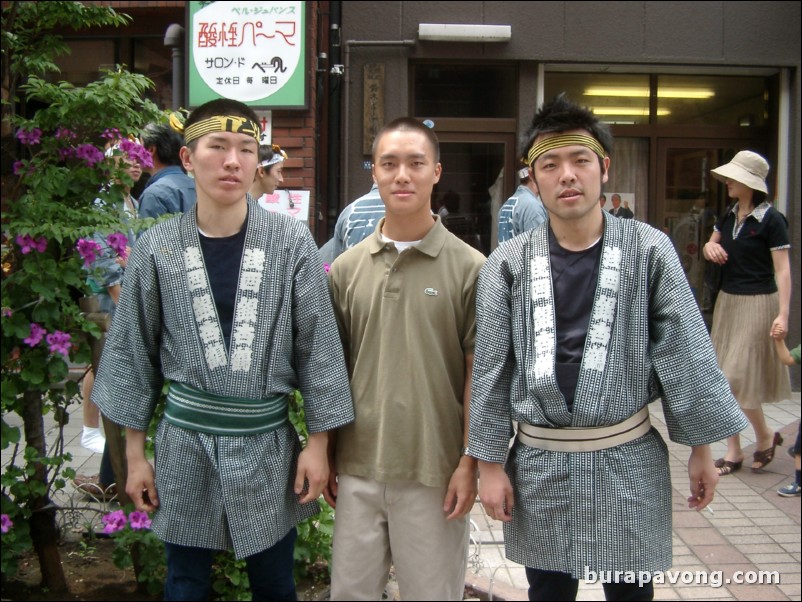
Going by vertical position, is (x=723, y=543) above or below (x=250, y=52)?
below

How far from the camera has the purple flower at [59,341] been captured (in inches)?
113

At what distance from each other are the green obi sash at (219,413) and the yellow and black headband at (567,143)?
116 centimetres

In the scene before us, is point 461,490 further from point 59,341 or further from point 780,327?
point 780,327

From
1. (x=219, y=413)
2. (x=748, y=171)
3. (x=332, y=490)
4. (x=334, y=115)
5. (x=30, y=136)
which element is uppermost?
(x=334, y=115)

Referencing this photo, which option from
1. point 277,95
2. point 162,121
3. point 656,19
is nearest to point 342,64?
point 277,95

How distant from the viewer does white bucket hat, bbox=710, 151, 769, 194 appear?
5.04 meters

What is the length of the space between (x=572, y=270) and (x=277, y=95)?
506 cm

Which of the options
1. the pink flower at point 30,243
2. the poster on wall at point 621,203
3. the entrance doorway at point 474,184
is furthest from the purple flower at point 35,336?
the poster on wall at point 621,203

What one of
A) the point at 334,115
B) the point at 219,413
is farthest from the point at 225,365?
the point at 334,115

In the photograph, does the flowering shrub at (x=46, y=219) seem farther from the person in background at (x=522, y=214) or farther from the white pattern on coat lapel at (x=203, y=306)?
the person in background at (x=522, y=214)

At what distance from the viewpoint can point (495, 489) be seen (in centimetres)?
249

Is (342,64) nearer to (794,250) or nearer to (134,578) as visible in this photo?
(794,250)

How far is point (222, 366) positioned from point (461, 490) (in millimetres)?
831

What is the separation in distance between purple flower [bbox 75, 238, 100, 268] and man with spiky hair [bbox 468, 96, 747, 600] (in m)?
1.45
